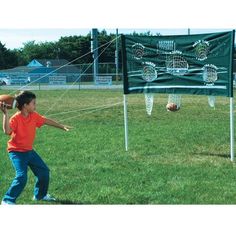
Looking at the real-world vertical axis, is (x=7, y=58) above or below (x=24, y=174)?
above

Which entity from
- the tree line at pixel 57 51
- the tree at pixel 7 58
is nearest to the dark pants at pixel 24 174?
the tree line at pixel 57 51

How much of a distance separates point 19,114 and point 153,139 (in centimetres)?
560

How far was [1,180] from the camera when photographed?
24.0ft

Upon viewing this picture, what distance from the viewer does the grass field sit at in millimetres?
6329

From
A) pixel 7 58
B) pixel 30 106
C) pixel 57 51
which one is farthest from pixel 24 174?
pixel 57 51

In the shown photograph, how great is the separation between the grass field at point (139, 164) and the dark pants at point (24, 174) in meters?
0.22

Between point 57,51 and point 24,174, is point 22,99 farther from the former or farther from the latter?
point 57,51

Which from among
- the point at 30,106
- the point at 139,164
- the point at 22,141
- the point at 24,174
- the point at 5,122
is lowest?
the point at 139,164

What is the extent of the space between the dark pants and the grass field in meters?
0.22

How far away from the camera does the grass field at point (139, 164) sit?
633 centimetres

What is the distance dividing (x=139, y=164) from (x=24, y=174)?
9.64ft

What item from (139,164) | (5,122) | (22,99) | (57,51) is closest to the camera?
(5,122)

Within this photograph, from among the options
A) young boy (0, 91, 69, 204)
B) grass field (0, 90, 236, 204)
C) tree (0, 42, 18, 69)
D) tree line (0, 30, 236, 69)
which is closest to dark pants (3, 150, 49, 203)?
young boy (0, 91, 69, 204)

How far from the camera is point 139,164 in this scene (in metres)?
8.41
